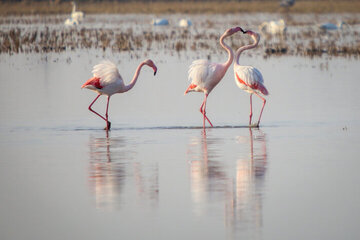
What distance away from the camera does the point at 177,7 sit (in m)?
53.8

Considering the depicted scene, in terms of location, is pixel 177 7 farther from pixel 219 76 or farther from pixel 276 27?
pixel 219 76

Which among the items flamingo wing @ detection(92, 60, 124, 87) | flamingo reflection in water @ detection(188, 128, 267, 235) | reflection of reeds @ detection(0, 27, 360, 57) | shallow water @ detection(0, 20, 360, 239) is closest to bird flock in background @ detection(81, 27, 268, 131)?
flamingo wing @ detection(92, 60, 124, 87)

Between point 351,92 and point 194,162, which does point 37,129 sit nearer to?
point 194,162

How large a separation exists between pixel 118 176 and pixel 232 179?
1055mm

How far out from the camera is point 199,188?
7207 millimetres

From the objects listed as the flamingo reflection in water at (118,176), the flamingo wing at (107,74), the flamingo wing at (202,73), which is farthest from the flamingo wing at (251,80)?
the flamingo reflection in water at (118,176)

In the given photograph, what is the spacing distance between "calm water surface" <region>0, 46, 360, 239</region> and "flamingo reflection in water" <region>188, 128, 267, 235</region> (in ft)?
0.04

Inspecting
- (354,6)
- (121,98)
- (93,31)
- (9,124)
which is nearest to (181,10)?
(354,6)

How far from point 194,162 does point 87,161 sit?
1.10 m

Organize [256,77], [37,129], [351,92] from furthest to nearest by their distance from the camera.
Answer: [351,92] < [256,77] < [37,129]

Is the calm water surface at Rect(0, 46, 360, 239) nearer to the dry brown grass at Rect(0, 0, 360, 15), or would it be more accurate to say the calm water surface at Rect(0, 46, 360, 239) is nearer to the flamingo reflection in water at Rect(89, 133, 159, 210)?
the flamingo reflection in water at Rect(89, 133, 159, 210)

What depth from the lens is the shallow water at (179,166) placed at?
6188mm

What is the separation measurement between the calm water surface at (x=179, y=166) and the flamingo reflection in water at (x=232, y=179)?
13 millimetres

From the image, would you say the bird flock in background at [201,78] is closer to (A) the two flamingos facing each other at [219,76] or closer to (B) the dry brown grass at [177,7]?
(A) the two flamingos facing each other at [219,76]
